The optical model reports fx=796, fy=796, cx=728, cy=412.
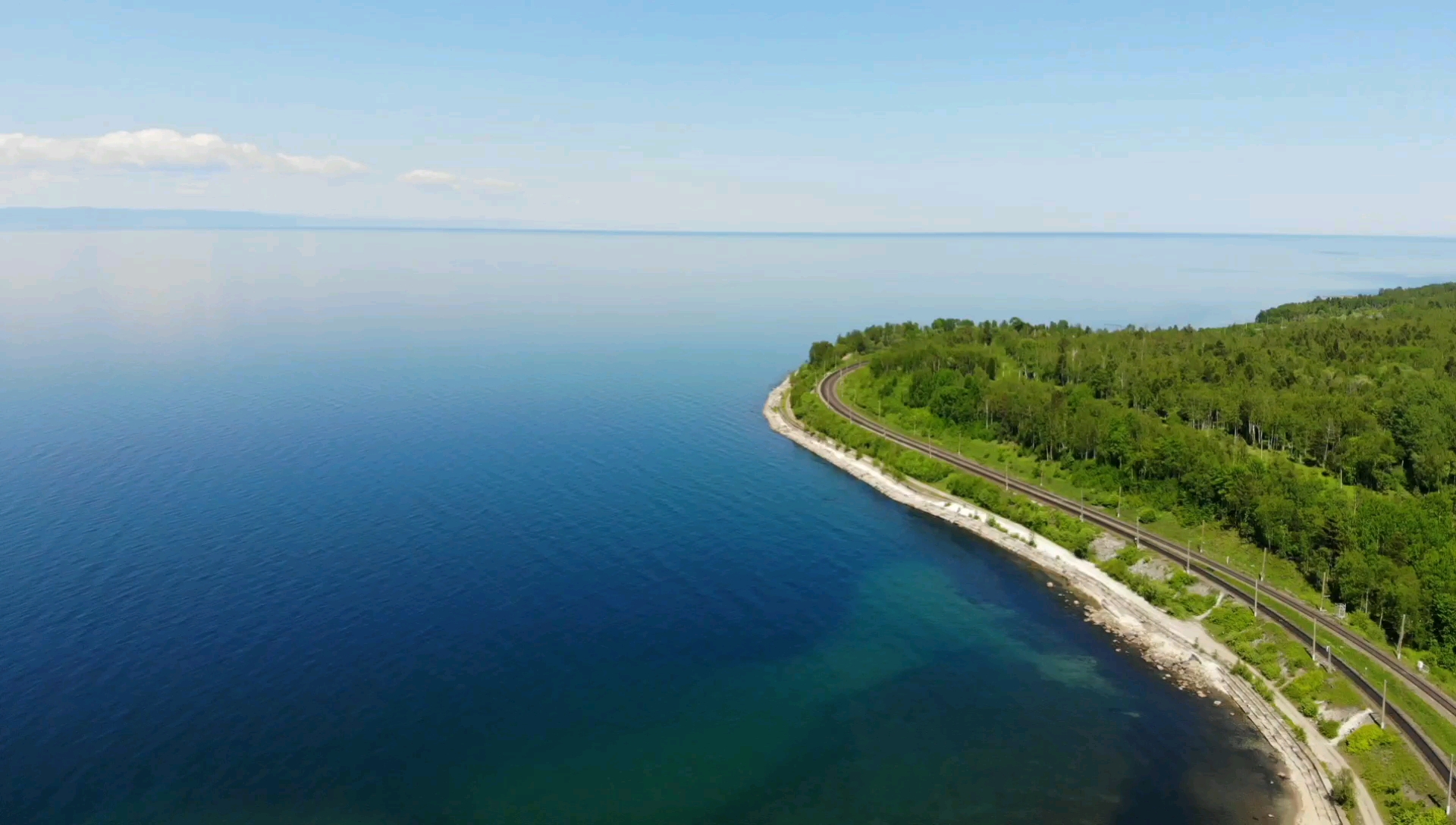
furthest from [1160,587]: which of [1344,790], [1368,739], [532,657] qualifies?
[532,657]

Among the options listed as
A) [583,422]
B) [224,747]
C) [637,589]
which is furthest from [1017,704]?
[583,422]

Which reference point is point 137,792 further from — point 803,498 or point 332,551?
point 803,498

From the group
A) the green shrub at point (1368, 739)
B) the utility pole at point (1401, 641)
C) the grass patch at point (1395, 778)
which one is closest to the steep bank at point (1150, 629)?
the green shrub at point (1368, 739)

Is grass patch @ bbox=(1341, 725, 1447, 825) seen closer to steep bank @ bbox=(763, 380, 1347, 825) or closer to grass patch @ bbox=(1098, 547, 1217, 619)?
steep bank @ bbox=(763, 380, 1347, 825)

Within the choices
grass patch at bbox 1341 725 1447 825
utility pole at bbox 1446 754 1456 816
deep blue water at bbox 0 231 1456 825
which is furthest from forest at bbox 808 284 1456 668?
deep blue water at bbox 0 231 1456 825

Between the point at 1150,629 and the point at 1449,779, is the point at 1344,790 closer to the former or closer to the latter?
the point at 1449,779

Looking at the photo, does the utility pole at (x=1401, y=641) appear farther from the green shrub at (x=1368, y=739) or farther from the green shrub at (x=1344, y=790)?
the green shrub at (x=1344, y=790)
